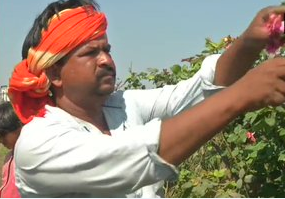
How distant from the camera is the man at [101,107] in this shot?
→ 1507 millimetres

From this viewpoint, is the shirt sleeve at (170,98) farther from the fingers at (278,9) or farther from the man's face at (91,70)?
the fingers at (278,9)

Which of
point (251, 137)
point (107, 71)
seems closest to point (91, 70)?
point (107, 71)

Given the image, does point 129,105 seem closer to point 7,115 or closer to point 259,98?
point 259,98

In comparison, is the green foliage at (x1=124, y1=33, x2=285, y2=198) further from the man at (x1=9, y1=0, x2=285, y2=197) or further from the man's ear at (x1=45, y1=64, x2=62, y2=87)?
the man's ear at (x1=45, y1=64, x2=62, y2=87)

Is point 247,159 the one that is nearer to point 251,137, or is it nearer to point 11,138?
point 251,137

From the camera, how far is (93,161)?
5.30ft

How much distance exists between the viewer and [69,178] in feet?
5.44

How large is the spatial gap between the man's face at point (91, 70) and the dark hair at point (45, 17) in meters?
0.15

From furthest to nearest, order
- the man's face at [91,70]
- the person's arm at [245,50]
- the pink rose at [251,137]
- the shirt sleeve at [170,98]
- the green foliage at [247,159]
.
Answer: the pink rose at [251,137]
the green foliage at [247,159]
the shirt sleeve at [170,98]
the man's face at [91,70]
the person's arm at [245,50]

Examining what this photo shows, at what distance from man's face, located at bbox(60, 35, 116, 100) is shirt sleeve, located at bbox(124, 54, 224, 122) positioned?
0.25m

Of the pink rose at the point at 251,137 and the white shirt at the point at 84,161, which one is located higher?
the white shirt at the point at 84,161

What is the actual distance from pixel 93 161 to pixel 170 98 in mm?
682

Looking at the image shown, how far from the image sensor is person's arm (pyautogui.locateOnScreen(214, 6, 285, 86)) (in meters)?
1.68

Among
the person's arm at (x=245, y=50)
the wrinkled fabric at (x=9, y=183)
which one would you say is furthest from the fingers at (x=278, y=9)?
the wrinkled fabric at (x=9, y=183)
